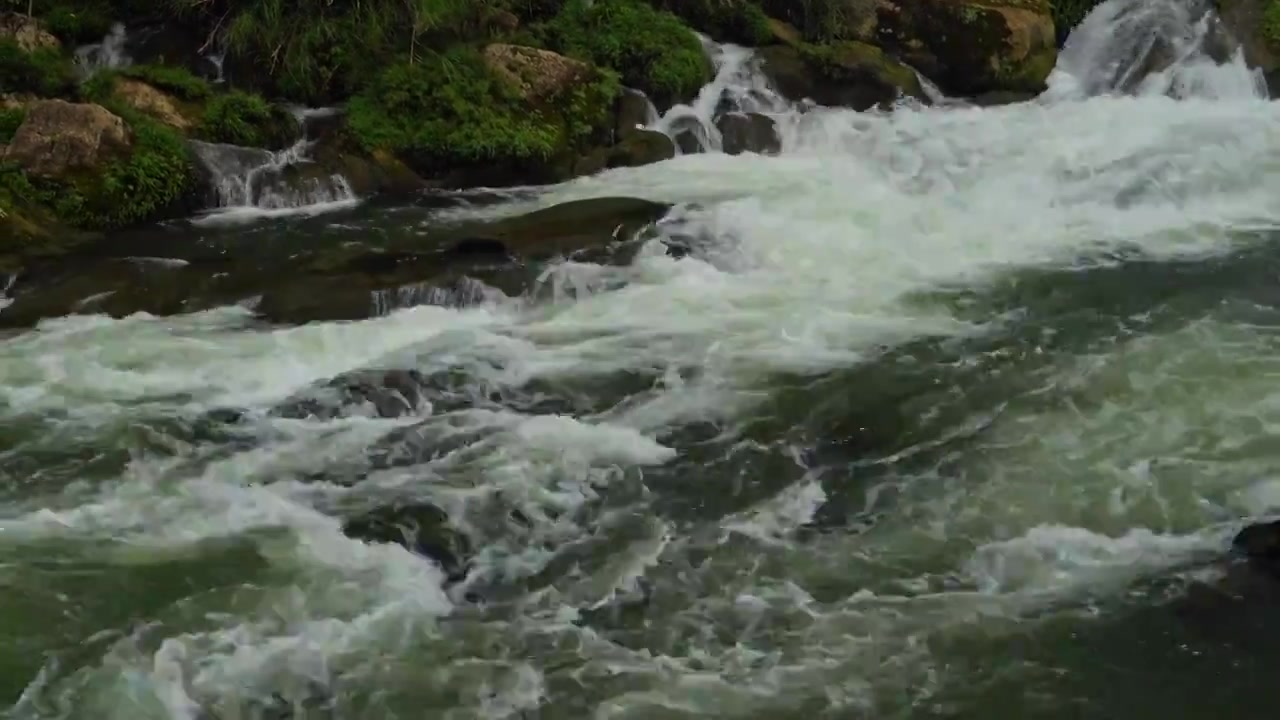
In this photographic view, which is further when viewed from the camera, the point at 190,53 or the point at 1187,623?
the point at 190,53

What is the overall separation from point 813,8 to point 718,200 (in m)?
5.19

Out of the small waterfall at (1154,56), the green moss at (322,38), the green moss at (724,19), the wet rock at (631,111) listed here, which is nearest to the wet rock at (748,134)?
the wet rock at (631,111)

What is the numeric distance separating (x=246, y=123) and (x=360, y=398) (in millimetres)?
5210

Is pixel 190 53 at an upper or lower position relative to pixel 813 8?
lower

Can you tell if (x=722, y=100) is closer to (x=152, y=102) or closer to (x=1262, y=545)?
(x=152, y=102)

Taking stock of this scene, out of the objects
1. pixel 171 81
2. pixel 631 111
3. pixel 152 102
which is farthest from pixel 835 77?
pixel 152 102

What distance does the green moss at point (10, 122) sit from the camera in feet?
31.7

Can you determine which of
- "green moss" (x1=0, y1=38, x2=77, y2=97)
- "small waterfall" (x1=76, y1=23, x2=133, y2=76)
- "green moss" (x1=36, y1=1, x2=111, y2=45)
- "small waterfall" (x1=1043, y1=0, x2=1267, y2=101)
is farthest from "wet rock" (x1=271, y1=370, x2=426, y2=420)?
"small waterfall" (x1=1043, y1=0, x2=1267, y2=101)

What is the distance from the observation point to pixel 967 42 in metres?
Answer: 14.1

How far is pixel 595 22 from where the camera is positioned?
1289 centimetres

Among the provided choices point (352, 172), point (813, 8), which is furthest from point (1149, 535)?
point (813, 8)

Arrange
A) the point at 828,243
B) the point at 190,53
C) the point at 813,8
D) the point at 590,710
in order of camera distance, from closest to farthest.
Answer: the point at 590,710 → the point at 828,243 → the point at 190,53 → the point at 813,8

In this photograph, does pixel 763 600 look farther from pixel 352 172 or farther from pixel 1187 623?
pixel 352 172

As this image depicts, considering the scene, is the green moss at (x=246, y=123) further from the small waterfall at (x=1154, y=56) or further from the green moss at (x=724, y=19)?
the small waterfall at (x=1154, y=56)
